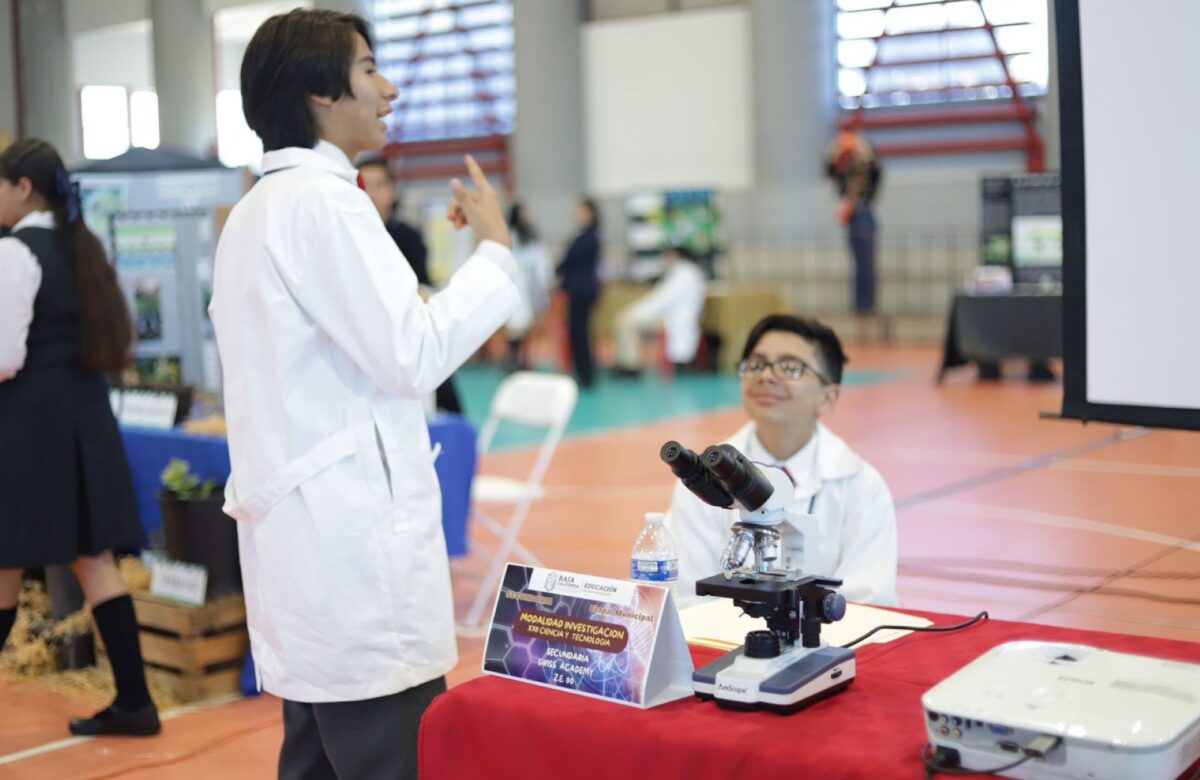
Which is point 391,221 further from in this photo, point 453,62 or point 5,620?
point 453,62

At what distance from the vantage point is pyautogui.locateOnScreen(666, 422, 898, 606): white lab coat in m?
2.55

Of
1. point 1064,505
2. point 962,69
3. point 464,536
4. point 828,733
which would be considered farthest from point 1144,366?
point 962,69

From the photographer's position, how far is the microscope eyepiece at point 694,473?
1.62 m

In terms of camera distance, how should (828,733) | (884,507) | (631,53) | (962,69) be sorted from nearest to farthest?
(828,733), (884,507), (962,69), (631,53)

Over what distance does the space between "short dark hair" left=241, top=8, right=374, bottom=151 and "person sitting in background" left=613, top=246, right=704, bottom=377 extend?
32.4ft

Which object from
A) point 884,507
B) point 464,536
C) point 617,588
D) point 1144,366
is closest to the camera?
point 617,588

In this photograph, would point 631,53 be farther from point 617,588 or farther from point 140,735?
point 617,588

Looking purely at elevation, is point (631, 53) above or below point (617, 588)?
above

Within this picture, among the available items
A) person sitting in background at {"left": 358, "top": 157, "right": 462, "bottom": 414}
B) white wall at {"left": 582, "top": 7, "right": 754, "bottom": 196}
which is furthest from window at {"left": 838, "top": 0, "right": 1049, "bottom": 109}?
person sitting in background at {"left": 358, "top": 157, "right": 462, "bottom": 414}

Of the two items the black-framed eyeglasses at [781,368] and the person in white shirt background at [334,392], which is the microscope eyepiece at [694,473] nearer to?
the person in white shirt background at [334,392]

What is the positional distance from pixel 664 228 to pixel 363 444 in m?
14.3

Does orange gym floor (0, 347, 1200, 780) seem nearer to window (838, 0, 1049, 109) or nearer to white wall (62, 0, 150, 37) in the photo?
white wall (62, 0, 150, 37)

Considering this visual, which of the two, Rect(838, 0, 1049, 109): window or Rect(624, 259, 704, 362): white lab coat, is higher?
Rect(838, 0, 1049, 109): window

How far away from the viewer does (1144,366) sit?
6.35 feet
